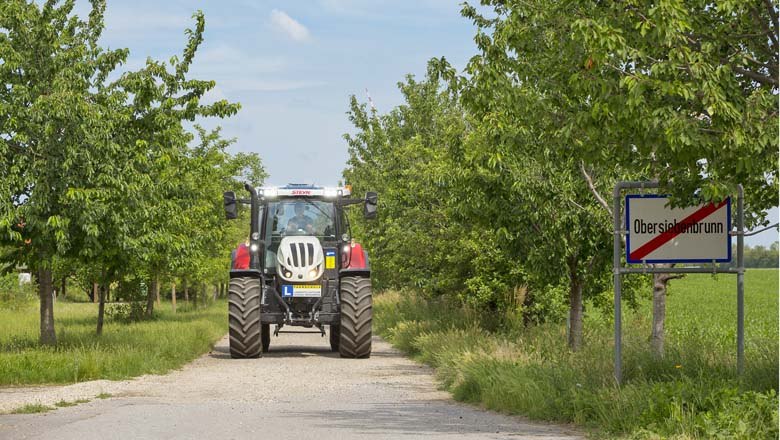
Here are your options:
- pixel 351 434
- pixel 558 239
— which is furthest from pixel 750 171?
pixel 558 239

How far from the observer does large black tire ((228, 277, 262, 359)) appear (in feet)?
67.3

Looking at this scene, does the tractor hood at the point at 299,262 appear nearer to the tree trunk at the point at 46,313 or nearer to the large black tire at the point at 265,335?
the large black tire at the point at 265,335

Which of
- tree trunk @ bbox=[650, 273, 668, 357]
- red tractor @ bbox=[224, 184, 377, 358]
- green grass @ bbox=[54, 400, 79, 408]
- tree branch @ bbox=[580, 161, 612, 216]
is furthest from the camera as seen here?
red tractor @ bbox=[224, 184, 377, 358]

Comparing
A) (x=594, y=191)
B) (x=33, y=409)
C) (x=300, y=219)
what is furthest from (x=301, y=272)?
(x=33, y=409)

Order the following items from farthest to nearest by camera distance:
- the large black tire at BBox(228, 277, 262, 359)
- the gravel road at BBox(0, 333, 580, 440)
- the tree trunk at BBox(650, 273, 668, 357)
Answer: the large black tire at BBox(228, 277, 262, 359) < the tree trunk at BBox(650, 273, 668, 357) < the gravel road at BBox(0, 333, 580, 440)

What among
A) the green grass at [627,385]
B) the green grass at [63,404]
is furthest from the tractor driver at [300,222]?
the green grass at [63,404]

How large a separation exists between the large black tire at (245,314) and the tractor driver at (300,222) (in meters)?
1.73

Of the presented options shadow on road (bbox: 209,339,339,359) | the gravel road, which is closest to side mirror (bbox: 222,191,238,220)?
the gravel road

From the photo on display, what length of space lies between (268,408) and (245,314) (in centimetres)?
777

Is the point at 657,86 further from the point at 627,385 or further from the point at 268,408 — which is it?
the point at 268,408

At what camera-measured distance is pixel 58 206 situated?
63.6 feet

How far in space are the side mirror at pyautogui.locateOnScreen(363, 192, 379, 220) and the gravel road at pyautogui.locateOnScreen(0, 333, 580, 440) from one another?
285 cm

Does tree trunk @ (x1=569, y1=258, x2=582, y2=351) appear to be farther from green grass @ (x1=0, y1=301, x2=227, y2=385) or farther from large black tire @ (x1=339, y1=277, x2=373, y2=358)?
green grass @ (x1=0, y1=301, x2=227, y2=385)

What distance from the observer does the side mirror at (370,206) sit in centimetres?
2089
